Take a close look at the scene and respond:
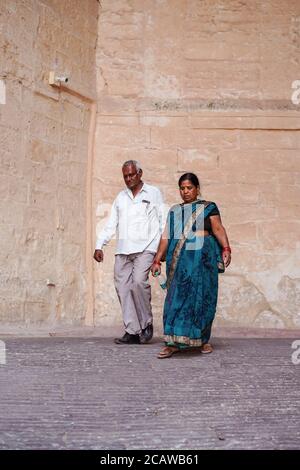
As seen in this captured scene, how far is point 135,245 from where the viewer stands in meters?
7.70

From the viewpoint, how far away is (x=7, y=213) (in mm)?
8484

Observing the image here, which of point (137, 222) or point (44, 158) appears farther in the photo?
point (44, 158)

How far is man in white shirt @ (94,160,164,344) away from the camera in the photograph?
25.0ft

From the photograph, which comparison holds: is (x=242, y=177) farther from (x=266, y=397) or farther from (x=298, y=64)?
(x=266, y=397)

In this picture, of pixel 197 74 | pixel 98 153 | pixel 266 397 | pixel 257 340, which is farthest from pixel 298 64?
pixel 266 397

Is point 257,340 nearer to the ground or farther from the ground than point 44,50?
nearer to the ground

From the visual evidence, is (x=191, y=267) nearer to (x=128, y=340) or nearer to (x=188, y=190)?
(x=188, y=190)

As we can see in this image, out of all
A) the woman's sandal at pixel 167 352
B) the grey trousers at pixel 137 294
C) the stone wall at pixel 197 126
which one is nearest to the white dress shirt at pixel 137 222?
the grey trousers at pixel 137 294

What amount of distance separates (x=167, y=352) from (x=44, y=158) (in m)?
3.22

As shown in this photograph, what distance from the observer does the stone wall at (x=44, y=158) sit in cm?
852

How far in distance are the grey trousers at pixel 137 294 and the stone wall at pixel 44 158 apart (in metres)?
1.37

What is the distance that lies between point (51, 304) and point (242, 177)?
2.82 metres

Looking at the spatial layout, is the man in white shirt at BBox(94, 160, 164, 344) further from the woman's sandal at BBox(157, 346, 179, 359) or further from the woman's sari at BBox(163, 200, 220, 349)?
the woman's sandal at BBox(157, 346, 179, 359)

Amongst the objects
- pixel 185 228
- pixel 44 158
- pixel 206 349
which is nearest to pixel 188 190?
pixel 185 228
